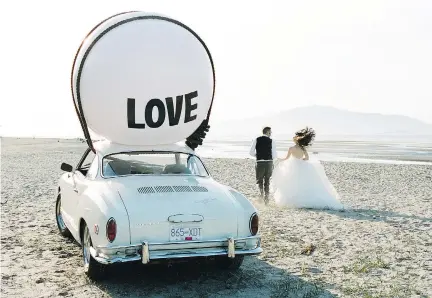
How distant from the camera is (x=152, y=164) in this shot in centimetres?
706

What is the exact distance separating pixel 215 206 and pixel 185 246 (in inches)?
22.6

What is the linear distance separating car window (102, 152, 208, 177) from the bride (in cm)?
477

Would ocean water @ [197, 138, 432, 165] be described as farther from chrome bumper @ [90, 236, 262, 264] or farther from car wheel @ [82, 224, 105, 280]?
car wheel @ [82, 224, 105, 280]

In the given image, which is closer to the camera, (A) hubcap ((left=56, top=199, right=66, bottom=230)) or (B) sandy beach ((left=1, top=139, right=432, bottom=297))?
(B) sandy beach ((left=1, top=139, right=432, bottom=297))

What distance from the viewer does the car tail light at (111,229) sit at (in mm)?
5273

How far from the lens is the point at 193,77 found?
303 inches

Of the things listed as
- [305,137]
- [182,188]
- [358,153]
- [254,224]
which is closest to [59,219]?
[182,188]

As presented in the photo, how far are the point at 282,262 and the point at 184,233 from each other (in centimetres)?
200

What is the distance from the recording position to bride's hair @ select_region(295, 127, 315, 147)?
11531 mm

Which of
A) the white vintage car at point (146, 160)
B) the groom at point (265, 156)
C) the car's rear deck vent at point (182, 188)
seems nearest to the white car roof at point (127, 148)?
the white vintage car at point (146, 160)

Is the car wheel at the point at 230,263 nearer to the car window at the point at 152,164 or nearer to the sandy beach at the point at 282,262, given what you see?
the sandy beach at the point at 282,262

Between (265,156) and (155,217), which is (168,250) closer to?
(155,217)

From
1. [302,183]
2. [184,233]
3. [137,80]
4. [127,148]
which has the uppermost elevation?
[137,80]

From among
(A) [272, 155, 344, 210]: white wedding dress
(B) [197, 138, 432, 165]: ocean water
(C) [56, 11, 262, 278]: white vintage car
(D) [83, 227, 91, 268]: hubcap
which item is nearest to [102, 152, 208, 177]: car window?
(C) [56, 11, 262, 278]: white vintage car
